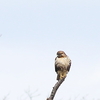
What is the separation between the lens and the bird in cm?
512

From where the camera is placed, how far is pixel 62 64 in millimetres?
5230

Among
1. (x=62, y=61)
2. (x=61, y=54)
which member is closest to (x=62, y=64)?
(x=62, y=61)

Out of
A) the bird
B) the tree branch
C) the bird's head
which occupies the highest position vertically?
the bird's head

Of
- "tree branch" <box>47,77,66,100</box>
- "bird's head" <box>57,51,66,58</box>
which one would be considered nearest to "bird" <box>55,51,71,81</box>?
"bird's head" <box>57,51,66,58</box>

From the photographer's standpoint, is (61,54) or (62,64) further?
(62,64)

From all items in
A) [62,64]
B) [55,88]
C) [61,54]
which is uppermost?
[61,54]

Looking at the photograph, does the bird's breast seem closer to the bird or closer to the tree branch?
the bird

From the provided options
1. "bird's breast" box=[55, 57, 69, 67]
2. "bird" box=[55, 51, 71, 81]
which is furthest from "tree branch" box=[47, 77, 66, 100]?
"bird's breast" box=[55, 57, 69, 67]

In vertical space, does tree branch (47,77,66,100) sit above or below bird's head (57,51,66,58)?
below

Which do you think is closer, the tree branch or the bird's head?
the tree branch

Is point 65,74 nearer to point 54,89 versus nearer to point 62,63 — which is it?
point 62,63

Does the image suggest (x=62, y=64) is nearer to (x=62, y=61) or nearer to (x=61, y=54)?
(x=62, y=61)

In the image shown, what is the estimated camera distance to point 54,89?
466cm

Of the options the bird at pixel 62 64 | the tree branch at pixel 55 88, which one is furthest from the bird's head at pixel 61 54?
the tree branch at pixel 55 88
